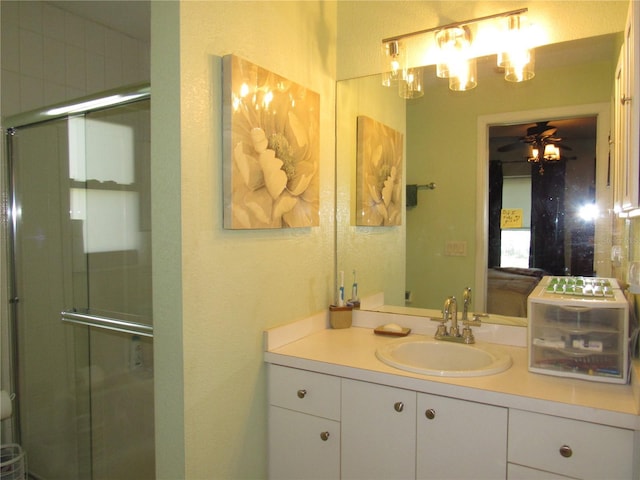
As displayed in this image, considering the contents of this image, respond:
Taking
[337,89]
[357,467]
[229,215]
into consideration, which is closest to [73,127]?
[229,215]

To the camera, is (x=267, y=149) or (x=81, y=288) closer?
(x=267, y=149)

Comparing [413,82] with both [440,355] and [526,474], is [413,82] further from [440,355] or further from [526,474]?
[526,474]

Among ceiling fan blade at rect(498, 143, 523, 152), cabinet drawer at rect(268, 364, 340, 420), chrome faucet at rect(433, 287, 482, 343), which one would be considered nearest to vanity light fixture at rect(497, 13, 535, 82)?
ceiling fan blade at rect(498, 143, 523, 152)

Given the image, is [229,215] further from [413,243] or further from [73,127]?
[73,127]

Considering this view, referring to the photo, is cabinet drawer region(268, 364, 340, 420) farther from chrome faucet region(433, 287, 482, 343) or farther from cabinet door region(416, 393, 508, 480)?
chrome faucet region(433, 287, 482, 343)

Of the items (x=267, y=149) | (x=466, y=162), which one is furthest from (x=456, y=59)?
(x=267, y=149)

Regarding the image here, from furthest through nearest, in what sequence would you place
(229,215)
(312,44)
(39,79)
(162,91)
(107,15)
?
(107,15) → (39,79) → (312,44) → (229,215) → (162,91)

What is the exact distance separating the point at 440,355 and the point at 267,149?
991 millimetres

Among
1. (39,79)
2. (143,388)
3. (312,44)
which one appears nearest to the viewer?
(312,44)

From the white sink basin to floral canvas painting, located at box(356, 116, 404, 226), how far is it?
57 centimetres

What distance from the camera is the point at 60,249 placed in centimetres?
209

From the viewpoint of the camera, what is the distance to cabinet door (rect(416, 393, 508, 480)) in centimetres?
124

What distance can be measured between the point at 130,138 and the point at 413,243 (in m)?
A: 1.42

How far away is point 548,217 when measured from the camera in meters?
1.65
